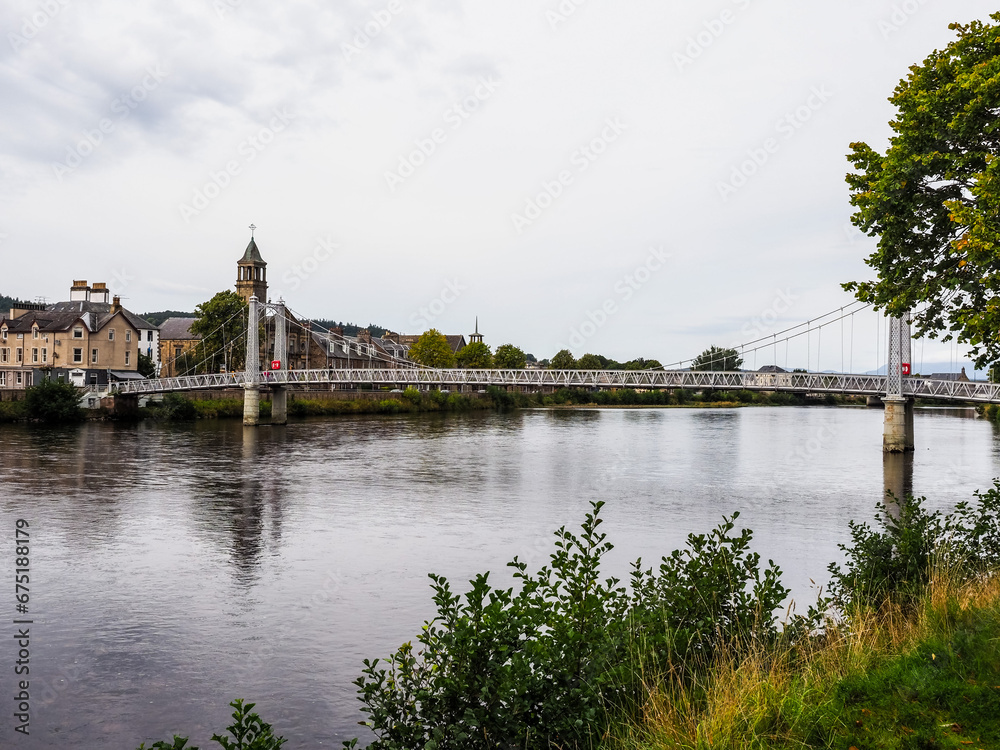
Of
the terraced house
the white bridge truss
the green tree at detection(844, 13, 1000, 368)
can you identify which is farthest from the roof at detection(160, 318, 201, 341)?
the green tree at detection(844, 13, 1000, 368)

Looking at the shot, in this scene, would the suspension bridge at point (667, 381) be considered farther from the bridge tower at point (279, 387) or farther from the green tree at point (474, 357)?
the green tree at point (474, 357)

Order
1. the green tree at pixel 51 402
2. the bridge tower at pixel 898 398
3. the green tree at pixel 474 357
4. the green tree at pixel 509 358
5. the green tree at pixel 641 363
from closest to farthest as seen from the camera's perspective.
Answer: the bridge tower at pixel 898 398
the green tree at pixel 51 402
the green tree at pixel 474 357
the green tree at pixel 509 358
the green tree at pixel 641 363

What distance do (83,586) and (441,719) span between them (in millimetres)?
11350

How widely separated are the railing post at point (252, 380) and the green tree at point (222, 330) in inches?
295

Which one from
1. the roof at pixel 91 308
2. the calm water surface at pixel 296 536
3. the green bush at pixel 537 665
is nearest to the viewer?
the green bush at pixel 537 665

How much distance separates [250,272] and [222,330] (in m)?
39.4

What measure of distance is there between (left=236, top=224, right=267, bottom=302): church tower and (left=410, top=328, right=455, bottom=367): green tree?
27.4m

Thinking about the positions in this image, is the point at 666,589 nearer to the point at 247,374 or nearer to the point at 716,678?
the point at 716,678

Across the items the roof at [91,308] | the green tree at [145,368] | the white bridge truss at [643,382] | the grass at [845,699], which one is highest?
the roof at [91,308]

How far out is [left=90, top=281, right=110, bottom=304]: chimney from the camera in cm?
7775

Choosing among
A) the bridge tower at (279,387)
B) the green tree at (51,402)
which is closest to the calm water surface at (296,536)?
the green tree at (51,402)

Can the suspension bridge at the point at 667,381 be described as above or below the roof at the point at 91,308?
below

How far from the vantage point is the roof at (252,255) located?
117 meters

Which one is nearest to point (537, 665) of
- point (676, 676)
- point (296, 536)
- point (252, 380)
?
point (676, 676)
